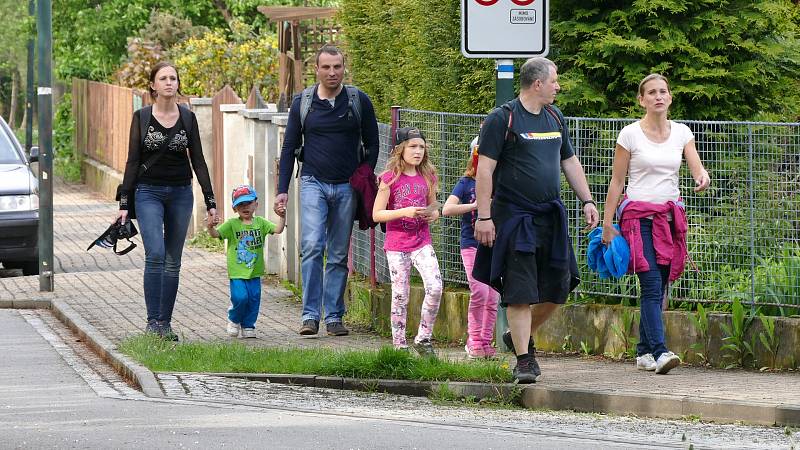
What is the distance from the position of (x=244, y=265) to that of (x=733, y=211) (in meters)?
3.51

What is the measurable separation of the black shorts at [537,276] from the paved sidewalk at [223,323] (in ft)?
1.67

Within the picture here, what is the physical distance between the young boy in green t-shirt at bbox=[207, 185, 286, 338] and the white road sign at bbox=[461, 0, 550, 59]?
93.3 inches

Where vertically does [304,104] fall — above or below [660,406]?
above

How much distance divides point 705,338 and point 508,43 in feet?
7.31

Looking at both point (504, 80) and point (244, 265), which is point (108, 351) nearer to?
point (244, 265)

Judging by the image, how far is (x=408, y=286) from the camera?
35.3 feet

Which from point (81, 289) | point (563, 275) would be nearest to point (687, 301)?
point (563, 275)

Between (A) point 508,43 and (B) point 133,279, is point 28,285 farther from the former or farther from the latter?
(A) point 508,43

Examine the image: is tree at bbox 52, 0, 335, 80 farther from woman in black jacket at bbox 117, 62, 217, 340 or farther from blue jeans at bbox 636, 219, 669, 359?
blue jeans at bbox 636, 219, 669, 359

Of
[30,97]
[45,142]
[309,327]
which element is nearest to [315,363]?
[309,327]

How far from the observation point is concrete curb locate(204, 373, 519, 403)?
9.20m

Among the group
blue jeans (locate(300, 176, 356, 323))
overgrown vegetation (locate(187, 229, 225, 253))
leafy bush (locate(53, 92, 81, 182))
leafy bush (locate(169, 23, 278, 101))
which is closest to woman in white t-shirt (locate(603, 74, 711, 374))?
blue jeans (locate(300, 176, 356, 323))

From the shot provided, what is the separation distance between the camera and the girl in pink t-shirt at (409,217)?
10.5 meters

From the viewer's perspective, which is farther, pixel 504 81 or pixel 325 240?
pixel 325 240
